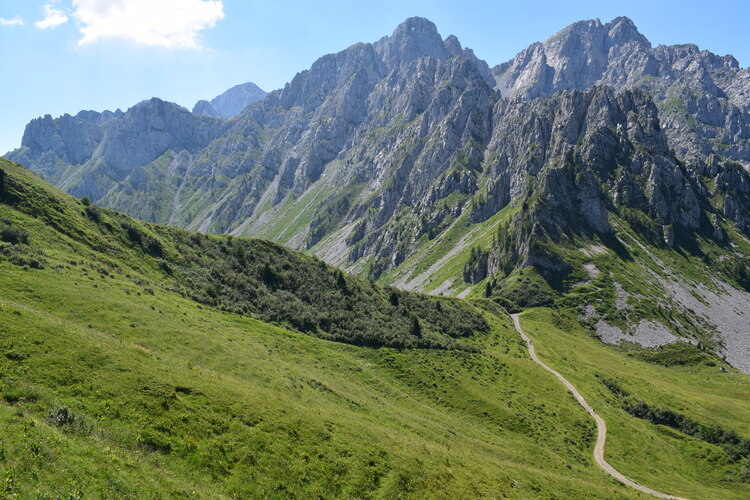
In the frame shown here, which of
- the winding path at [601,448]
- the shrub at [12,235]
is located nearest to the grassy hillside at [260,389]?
the shrub at [12,235]

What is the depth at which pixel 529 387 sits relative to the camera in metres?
81.2

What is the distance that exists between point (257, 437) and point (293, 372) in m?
23.9

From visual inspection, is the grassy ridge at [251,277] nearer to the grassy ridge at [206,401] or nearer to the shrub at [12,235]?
the grassy ridge at [206,401]

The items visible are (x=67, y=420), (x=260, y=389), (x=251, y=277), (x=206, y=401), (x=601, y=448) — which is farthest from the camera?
(x=251, y=277)

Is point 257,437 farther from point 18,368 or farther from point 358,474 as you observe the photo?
point 18,368

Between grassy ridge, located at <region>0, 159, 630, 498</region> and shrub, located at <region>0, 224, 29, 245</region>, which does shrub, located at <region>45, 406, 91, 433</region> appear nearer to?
grassy ridge, located at <region>0, 159, 630, 498</region>

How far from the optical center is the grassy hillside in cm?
2378

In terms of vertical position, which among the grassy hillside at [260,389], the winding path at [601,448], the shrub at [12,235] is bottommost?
the winding path at [601,448]

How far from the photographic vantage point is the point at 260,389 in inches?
1538

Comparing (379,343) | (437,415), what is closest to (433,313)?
(379,343)

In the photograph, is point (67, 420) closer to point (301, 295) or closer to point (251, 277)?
point (251, 277)

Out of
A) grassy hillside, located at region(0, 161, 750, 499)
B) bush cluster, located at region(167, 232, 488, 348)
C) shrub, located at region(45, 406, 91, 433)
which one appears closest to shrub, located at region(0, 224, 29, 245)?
grassy hillside, located at region(0, 161, 750, 499)

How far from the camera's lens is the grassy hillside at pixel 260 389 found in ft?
78.0

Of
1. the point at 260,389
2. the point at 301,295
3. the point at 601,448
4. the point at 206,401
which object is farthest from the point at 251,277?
the point at 601,448
